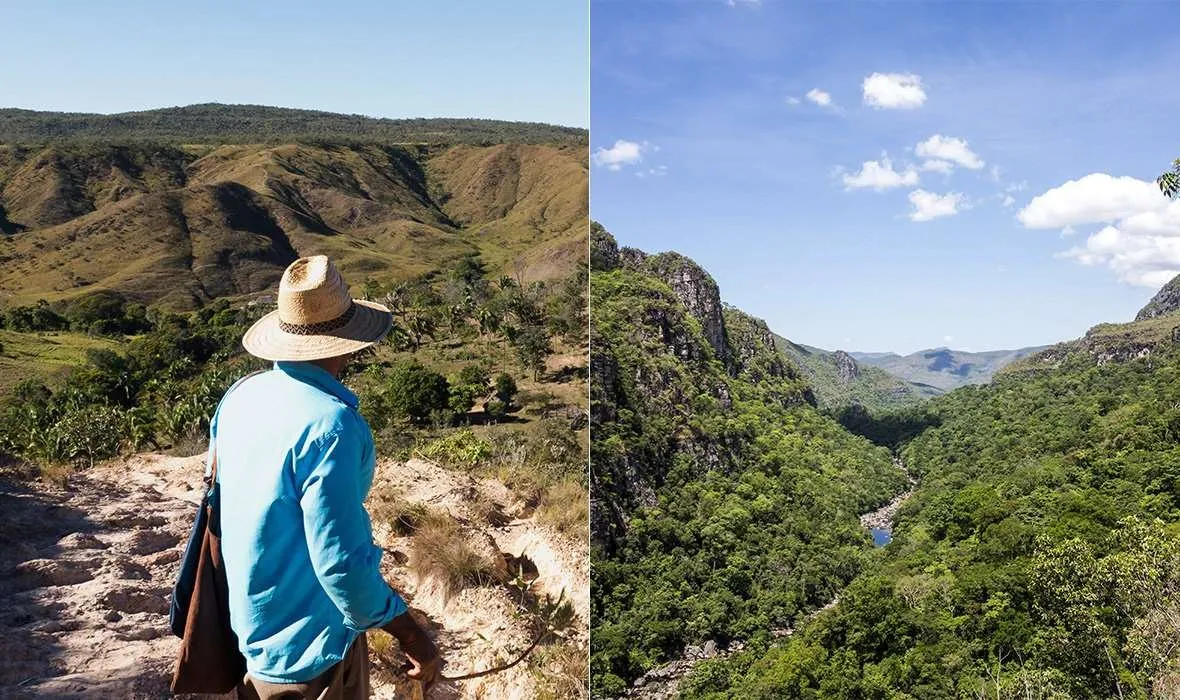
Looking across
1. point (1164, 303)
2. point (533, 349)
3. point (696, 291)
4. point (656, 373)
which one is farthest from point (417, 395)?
point (1164, 303)

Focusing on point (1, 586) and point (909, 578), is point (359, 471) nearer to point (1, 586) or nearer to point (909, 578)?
point (1, 586)

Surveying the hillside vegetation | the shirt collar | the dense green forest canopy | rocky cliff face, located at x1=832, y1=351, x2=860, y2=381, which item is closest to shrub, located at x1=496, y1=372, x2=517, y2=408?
the hillside vegetation

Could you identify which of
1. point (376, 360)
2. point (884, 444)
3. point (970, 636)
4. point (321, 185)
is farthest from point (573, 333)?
point (321, 185)

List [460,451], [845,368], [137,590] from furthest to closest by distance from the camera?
[845,368], [460,451], [137,590]

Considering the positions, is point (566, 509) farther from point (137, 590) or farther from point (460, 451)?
point (460, 451)

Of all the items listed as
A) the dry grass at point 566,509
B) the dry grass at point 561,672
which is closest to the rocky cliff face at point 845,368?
the dry grass at point 566,509

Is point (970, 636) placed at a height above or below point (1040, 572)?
below
